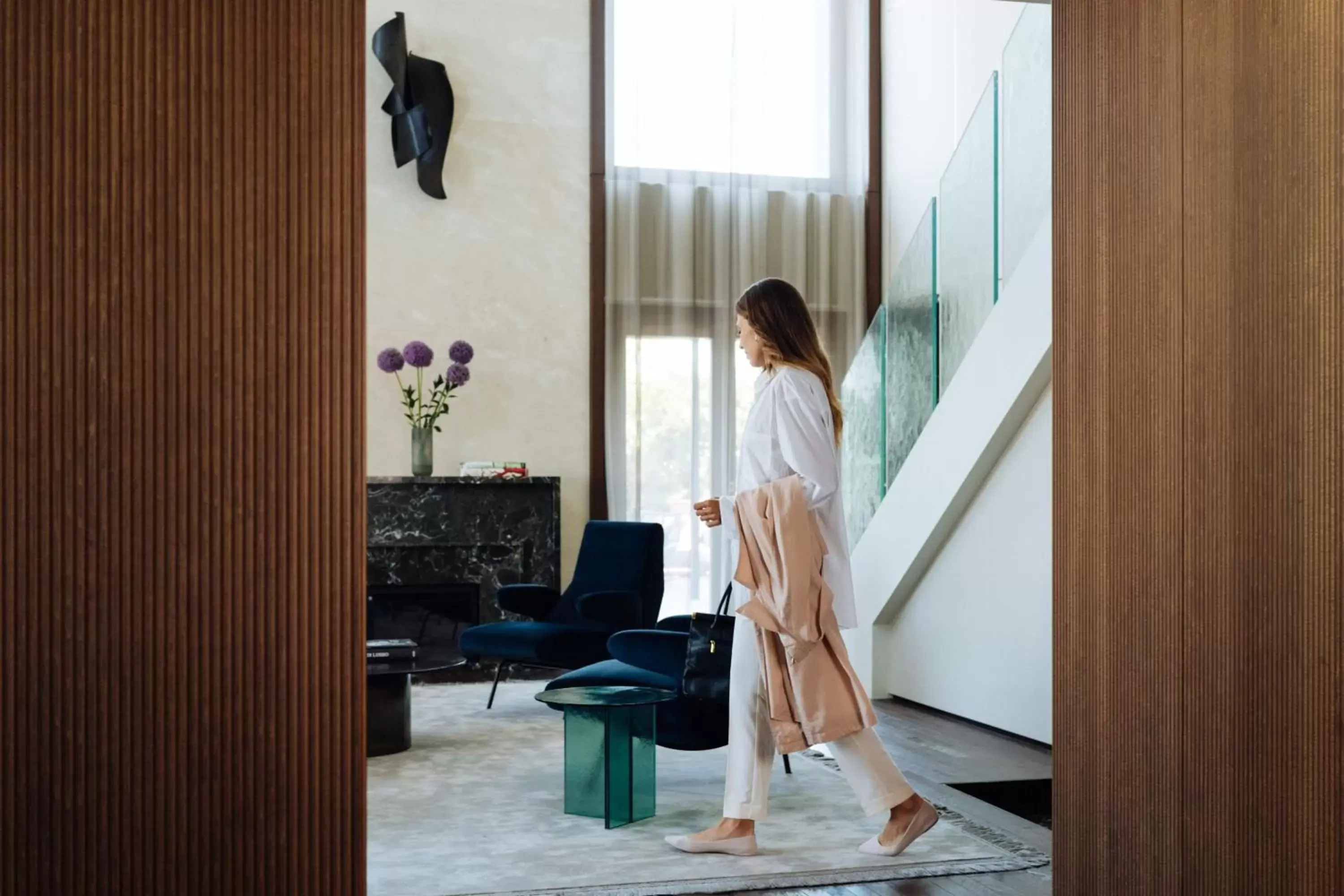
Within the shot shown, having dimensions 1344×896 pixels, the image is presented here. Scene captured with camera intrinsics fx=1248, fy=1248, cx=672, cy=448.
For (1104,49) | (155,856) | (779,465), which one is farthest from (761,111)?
(155,856)

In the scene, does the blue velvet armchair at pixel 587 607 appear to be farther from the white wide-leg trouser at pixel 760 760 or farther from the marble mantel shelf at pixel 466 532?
the white wide-leg trouser at pixel 760 760

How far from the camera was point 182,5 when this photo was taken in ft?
6.38

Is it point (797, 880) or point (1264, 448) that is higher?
point (1264, 448)

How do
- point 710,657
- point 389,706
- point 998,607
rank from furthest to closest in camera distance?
point 998,607, point 389,706, point 710,657

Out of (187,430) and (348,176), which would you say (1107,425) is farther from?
(187,430)

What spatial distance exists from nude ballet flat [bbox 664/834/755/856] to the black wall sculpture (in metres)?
4.90

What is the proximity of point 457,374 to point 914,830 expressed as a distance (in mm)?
4317

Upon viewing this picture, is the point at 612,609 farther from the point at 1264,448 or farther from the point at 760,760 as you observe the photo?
the point at 1264,448

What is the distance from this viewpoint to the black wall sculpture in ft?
23.2

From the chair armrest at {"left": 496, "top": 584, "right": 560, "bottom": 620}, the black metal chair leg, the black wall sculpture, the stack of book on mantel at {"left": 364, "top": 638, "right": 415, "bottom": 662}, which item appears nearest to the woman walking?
the stack of book on mantel at {"left": 364, "top": 638, "right": 415, "bottom": 662}

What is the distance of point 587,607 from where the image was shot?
5.54 m

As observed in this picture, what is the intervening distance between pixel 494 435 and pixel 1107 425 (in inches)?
208

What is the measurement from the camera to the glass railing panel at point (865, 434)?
5934mm

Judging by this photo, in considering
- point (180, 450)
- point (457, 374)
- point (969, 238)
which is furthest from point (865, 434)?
point (180, 450)
